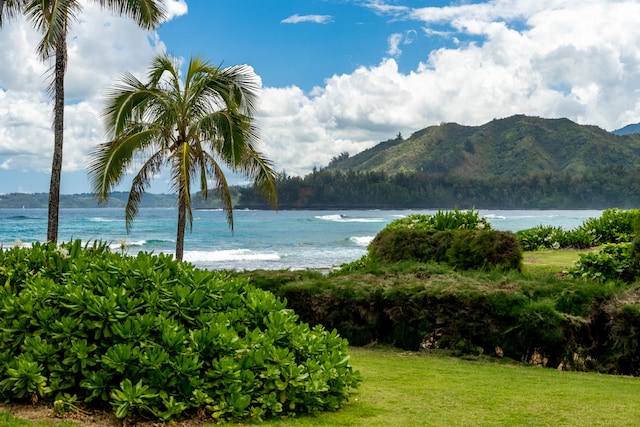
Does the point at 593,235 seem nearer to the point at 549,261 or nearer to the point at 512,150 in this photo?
the point at 549,261

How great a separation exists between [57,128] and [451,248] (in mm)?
10226

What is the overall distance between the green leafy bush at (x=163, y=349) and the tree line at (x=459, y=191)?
420 ft

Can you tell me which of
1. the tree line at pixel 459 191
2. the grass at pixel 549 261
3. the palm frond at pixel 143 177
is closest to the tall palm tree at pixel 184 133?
the palm frond at pixel 143 177

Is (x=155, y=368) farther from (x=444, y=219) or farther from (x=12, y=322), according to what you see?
(x=444, y=219)

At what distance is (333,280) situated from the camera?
9.23 m

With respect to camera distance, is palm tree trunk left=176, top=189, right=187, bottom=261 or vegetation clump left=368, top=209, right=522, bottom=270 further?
palm tree trunk left=176, top=189, right=187, bottom=261

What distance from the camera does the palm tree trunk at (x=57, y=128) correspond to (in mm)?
15703

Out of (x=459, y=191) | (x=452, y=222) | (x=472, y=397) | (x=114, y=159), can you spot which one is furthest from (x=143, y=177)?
(x=459, y=191)

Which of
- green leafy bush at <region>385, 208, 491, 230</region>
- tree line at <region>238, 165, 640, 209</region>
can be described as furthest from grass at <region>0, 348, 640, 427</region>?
tree line at <region>238, 165, 640, 209</region>

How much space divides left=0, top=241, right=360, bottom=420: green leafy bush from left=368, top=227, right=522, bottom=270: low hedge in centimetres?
736

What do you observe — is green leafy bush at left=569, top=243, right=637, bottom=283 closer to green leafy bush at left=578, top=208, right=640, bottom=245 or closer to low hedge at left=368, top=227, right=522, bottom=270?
low hedge at left=368, top=227, right=522, bottom=270

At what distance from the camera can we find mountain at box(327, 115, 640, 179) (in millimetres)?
144463

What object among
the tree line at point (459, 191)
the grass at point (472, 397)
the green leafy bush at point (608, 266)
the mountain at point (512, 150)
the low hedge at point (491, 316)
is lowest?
the grass at point (472, 397)

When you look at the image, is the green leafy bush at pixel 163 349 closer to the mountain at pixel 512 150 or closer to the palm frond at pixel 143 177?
the palm frond at pixel 143 177
